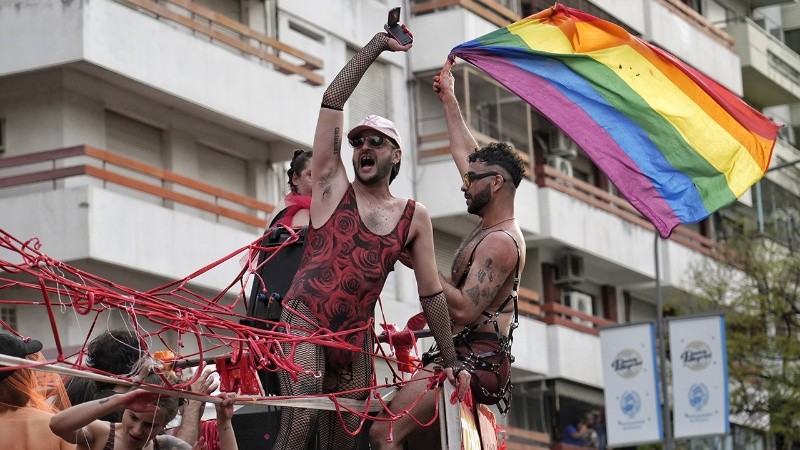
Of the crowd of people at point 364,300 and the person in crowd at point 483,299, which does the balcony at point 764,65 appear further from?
the crowd of people at point 364,300

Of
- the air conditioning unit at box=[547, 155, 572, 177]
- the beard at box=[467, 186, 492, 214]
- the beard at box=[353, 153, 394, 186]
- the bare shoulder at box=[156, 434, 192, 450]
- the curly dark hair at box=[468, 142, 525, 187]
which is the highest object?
the air conditioning unit at box=[547, 155, 572, 177]

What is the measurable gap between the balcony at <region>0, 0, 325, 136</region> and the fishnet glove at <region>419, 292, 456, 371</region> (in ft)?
48.8

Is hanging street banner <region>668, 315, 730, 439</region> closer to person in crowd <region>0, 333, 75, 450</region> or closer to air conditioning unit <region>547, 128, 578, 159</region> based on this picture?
air conditioning unit <region>547, 128, 578, 159</region>

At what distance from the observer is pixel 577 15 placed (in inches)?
614

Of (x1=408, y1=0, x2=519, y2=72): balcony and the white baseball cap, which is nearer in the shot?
the white baseball cap

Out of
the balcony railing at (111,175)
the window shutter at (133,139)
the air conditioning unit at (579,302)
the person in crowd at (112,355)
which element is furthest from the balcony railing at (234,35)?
the person in crowd at (112,355)

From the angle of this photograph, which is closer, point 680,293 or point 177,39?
point 177,39

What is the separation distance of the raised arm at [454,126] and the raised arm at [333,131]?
1776mm

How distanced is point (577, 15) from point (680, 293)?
27.6 m

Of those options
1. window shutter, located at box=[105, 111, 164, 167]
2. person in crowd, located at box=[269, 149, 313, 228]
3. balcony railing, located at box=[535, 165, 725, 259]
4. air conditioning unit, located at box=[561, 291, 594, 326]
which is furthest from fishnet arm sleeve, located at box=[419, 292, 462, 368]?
air conditioning unit, located at box=[561, 291, 594, 326]

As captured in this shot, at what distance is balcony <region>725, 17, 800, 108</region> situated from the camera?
4938 centimetres

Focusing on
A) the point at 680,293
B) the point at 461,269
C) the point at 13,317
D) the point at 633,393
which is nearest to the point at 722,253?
the point at 680,293

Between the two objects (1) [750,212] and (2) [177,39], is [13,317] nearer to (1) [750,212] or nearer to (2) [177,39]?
(2) [177,39]

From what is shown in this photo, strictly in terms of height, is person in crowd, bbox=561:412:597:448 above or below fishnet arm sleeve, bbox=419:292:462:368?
above
